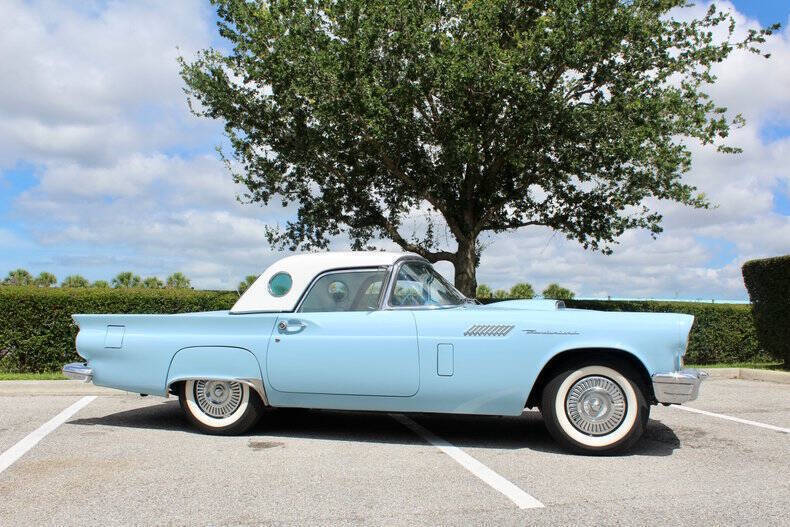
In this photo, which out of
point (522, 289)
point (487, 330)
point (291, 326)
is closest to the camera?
point (487, 330)

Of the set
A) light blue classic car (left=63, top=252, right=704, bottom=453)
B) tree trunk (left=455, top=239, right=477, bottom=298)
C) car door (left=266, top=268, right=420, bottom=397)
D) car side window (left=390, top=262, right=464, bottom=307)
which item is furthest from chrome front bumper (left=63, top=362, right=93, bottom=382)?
tree trunk (left=455, top=239, right=477, bottom=298)

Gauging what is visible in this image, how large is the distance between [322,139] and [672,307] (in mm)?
9026

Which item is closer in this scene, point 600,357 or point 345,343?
point 600,357

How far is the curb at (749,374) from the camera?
1273cm

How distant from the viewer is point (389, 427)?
728cm

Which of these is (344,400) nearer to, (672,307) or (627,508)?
(627,508)

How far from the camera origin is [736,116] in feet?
56.7

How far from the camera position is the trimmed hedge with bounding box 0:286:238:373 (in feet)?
42.2

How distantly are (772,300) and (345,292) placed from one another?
37.5ft

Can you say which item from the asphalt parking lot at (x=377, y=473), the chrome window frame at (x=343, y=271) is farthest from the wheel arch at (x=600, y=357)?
the chrome window frame at (x=343, y=271)

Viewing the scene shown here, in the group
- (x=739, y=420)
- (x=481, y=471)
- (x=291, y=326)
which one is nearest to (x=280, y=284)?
(x=291, y=326)

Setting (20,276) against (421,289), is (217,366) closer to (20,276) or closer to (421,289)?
(421,289)

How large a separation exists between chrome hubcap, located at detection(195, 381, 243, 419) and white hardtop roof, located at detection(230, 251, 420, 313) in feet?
2.36

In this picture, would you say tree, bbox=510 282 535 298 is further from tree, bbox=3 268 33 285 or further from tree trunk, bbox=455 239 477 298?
tree, bbox=3 268 33 285
